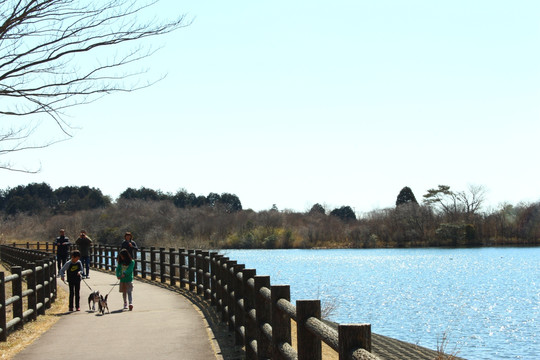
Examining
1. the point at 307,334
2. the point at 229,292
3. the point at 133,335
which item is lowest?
the point at 133,335

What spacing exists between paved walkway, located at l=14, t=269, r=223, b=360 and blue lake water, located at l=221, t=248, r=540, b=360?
7.39 metres

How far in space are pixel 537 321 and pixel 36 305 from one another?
2080cm

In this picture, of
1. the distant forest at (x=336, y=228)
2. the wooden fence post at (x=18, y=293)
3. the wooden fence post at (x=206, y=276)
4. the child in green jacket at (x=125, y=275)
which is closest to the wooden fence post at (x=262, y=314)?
the wooden fence post at (x=18, y=293)

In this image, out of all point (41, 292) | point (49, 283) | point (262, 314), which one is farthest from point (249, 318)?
point (49, 283)

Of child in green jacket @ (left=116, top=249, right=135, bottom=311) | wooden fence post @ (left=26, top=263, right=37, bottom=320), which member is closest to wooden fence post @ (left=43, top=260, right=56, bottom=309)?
child in green jacket @ (left=116, top=249, right=135, bottom=311)

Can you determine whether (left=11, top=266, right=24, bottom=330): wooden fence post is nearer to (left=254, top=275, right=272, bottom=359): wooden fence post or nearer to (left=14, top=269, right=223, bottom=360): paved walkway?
(left=14, top=269, right=223, bottom=360): paved walkway

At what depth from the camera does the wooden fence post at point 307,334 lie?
5855 mm

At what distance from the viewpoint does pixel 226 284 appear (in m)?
12.7

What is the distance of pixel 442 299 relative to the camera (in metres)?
37.3

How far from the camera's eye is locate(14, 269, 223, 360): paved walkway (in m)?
10.8

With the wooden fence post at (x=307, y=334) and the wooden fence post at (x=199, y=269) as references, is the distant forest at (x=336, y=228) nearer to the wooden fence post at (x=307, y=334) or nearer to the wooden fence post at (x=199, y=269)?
the wooden fence post at (x=199, y=269)

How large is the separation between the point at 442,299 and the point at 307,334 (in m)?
32.9

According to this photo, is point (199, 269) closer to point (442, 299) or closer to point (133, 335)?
point (133, 335)

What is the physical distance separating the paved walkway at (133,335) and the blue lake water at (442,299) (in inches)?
291
